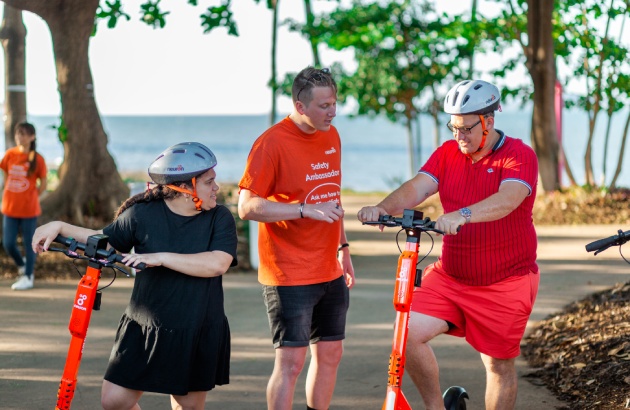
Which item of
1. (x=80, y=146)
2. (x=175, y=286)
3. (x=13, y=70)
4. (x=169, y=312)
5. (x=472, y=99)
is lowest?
(x=169, y=312)

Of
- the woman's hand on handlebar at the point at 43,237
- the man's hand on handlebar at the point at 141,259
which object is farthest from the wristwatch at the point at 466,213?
the woman's hand on handlebar at the point at 43,237

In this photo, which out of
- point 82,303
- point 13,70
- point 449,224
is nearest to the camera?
point 82,303

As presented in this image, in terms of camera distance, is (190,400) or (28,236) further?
(28,236)

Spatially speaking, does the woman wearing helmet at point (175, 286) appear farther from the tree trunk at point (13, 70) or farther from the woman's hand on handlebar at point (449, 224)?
the tree trunk at point (13, 70)

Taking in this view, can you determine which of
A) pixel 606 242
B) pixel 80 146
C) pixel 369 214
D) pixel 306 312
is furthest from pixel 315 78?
pixel 80 146

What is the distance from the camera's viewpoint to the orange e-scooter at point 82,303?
398 cm

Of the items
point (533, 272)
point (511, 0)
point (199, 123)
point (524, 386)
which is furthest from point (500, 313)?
point (199, 123)

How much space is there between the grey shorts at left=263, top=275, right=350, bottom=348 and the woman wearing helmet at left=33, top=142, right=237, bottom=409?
1.77ft

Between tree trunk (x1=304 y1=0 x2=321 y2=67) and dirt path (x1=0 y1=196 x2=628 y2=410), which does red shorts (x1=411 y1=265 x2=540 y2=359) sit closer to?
dirt path (x1=0 y1=196 x2=628 y2=410)

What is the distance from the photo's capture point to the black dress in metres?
4.46

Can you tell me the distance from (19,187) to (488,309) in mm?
6249

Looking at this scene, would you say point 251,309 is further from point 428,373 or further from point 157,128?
point 157,128

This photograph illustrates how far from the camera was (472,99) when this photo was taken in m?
4.93

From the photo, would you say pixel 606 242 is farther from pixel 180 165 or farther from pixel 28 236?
pixel 28 236
